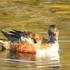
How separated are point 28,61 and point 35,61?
0.61 feet

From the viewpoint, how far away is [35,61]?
Answer: 52.2ft

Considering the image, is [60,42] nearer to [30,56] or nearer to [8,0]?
[30,56]

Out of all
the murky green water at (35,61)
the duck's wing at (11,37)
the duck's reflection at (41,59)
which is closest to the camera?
the murky green water at (35,61)

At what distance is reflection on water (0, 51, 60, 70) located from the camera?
14.9 meters

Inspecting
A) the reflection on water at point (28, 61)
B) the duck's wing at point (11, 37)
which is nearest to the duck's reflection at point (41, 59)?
the reflection on water at point (28, 61)

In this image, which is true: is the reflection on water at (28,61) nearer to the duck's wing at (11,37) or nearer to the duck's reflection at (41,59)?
the duck's reflection at (41,59)

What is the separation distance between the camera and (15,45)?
17922 millimetres

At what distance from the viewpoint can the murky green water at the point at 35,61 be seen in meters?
14.9

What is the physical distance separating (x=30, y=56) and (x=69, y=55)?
1.17 metres

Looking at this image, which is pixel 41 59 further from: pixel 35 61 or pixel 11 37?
pixel 11 37

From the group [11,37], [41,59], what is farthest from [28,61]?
[11,37]

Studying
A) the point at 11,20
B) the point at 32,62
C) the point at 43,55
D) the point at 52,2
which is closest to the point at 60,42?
the point at 43,55

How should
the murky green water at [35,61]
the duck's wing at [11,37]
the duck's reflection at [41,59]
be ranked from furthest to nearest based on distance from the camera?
1. the duck's wing at [11,37]
2. the duck's reflection at [41,59]
3. the murky green water at [35,61]

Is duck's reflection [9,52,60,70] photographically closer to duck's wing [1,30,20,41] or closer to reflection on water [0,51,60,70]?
reflection on water [0,51,60,70]
